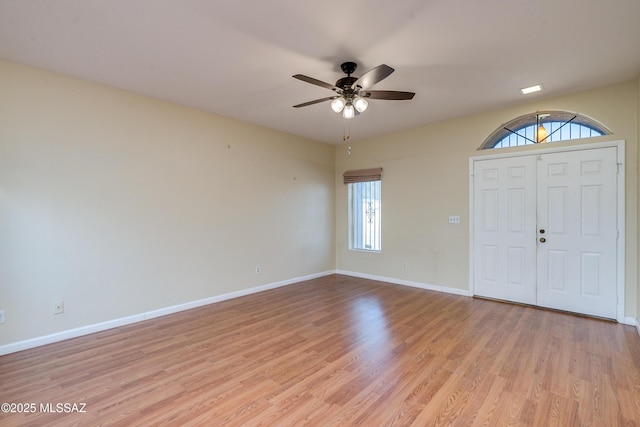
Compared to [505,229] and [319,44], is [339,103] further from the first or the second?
[505,229]

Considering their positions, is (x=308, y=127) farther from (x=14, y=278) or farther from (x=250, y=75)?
(x=14, y=278)

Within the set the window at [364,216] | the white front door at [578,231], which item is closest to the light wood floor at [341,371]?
the white front door at [578,231]

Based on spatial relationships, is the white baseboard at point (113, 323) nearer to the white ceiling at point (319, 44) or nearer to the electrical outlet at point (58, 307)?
the electrical outlet at point (58, 307)

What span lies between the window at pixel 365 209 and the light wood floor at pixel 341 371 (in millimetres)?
2177

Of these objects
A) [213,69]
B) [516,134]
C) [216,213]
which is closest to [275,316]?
[216,213]

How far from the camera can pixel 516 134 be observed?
4.18 m

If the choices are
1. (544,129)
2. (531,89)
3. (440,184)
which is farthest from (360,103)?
(544,129)

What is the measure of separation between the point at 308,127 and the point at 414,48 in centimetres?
257

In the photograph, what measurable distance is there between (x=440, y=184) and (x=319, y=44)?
3.16 meters

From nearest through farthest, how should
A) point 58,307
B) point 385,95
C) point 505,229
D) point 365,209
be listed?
point 385,95 → point 58,307 → point 505,229 → point 365,209

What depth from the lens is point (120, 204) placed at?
3.42 metres

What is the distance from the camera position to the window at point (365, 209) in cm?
569

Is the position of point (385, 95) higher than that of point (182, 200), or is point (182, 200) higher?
point (385, 95)

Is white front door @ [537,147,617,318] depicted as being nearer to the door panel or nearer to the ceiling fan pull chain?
the door panel
